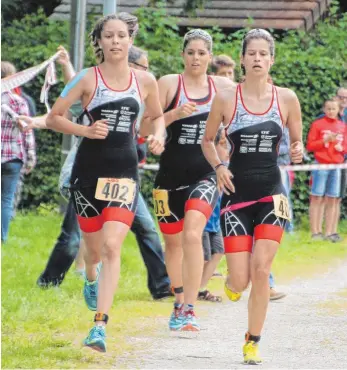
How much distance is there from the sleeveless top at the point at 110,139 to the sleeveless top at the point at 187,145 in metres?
1.06

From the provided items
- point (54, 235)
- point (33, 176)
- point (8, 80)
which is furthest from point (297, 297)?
point (33, 176)

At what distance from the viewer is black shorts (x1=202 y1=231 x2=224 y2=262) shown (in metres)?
11.0

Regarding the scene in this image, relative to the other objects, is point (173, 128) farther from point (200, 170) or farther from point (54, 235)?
point (54, 235)

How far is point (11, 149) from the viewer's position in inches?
520

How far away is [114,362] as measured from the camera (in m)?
7.66

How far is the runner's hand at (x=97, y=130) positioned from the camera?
317 inches

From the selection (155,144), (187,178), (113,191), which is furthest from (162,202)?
(113,191)

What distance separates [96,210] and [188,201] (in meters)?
1.07

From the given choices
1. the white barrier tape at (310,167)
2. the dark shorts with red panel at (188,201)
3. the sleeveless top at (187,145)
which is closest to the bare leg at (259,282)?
the dark shorts with red panel at (188,201)

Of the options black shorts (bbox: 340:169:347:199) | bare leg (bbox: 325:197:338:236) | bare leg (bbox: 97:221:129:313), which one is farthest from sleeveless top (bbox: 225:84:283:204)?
black shorts (bbox: 340:169:347:199)

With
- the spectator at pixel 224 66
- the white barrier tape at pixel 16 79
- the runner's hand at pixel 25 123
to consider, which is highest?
the spectator at pixel 224 66

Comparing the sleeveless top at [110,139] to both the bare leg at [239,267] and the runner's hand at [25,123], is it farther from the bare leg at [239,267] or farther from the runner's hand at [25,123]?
the runner's hand at [25,123]

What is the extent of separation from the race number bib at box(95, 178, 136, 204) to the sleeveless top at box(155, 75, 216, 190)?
118cm

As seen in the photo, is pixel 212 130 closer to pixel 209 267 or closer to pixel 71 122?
pixel 71 122
